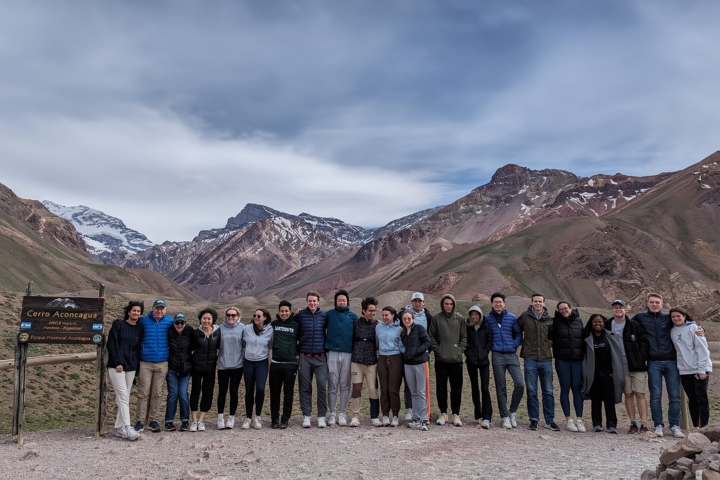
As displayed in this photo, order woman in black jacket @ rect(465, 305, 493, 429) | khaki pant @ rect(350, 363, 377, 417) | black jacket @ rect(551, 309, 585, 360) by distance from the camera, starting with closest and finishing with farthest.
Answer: black jacket @ rect(551, 309, 585, 360), woman in black jacket @ rect(465, 305, 493, 429), khaki pant @ rect(350, 363, 377, 417)

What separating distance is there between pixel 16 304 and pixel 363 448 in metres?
20.6

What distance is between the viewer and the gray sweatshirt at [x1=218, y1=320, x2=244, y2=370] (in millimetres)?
10625

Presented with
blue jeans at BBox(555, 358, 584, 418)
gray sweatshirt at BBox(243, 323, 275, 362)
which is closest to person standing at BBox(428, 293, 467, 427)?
blue jeans at BBox(555, 358, 584, 418)

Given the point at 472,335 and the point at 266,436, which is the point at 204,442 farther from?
the point at 472,335

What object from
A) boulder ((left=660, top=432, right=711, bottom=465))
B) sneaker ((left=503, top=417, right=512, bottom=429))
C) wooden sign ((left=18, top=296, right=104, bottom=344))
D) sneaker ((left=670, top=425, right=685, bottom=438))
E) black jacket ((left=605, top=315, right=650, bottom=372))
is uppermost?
wooden sign ((left=18, top=296, right=104, bottom=344))

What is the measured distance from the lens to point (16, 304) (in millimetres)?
23516

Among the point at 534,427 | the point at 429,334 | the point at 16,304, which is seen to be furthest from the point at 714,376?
the point at 16,304

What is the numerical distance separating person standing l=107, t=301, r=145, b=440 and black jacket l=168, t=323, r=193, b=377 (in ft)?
1.85

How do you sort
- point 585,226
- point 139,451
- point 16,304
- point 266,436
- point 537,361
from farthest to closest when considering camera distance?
1. point 585,226
2. point 16,304
3. point 537,361
4. point 266,436
5. point 139,451

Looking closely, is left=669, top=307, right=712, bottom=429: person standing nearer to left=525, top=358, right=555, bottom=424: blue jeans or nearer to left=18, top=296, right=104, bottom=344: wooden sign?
left=525, top=358, right=555, bottom=424: blue jeans

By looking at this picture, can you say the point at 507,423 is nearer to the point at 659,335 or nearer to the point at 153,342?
the point at 659,335

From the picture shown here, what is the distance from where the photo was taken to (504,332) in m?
10.9

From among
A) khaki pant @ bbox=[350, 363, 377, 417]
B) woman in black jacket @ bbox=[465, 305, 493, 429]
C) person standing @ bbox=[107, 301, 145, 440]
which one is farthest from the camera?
khaki pant @ bbox=[350, 363, 377, 417]

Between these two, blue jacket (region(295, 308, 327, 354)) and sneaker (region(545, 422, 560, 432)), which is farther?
sneaker (region(545, 422, 560, 432))
